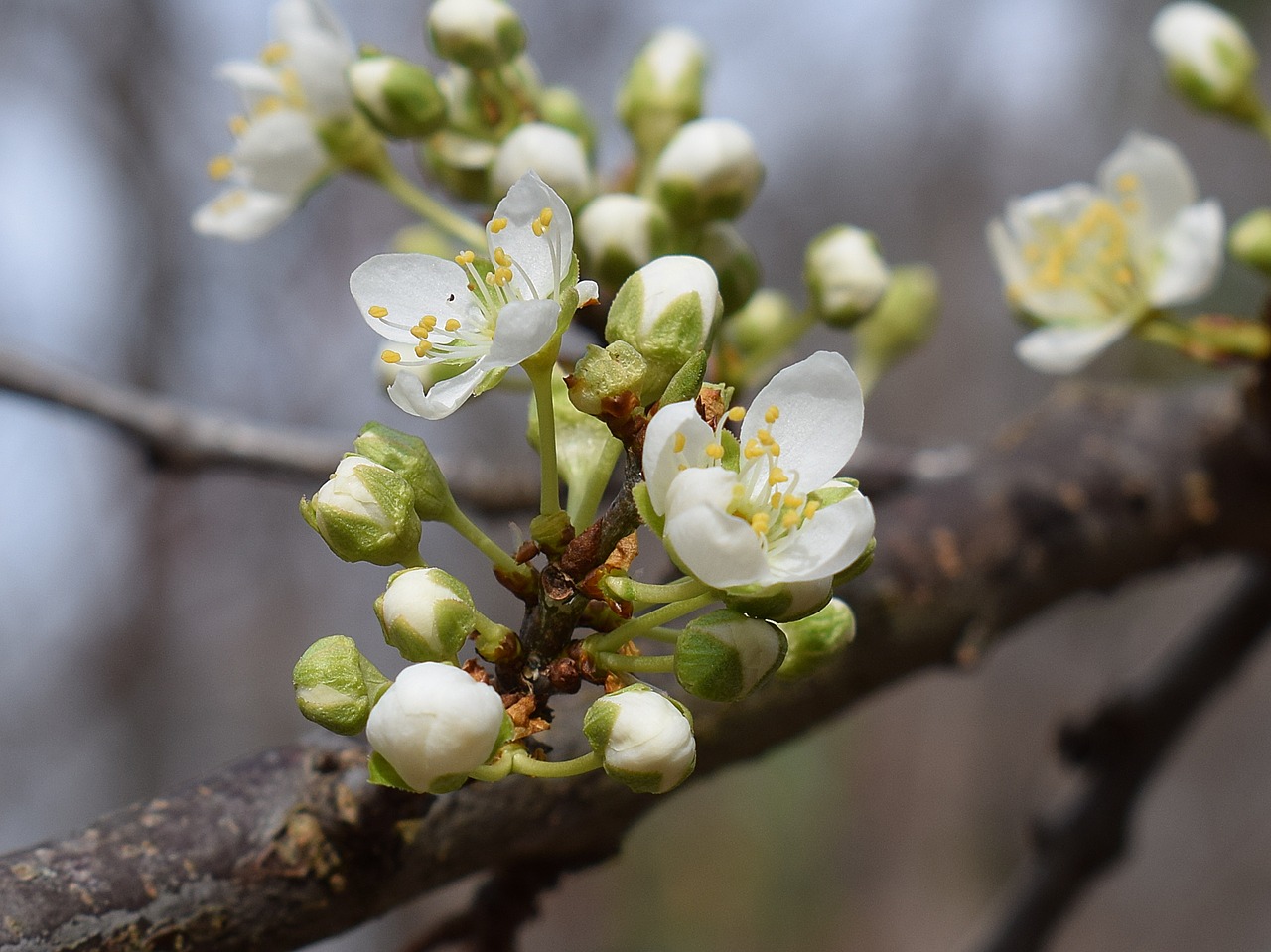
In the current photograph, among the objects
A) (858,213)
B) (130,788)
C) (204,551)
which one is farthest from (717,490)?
(858,213)

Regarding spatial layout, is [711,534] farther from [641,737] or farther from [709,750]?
[709,750]

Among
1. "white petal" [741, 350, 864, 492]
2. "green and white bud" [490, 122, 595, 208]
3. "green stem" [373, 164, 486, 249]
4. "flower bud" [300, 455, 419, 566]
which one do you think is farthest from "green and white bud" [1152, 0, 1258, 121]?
"flower bud" [300, 455, 419, 566]

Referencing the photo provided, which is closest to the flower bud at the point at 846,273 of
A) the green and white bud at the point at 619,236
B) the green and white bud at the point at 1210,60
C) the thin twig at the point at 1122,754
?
the green and white bud at the point at 619,236

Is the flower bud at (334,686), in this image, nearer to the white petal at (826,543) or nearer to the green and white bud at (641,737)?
the green and white bud at (641,737)

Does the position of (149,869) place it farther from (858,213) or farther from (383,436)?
(858,213)

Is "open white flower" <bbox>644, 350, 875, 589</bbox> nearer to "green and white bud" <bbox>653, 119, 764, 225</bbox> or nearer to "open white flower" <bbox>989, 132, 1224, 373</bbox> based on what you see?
"green and white bud" <bbox>653, 119, 764, 225</bbox>

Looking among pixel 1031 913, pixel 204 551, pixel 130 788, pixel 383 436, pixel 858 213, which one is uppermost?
pixel 858 213

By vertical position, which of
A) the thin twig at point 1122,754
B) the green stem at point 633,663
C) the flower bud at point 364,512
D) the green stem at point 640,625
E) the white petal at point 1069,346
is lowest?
the thin twig at point 1122,754
